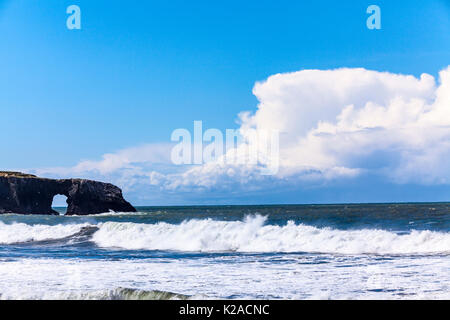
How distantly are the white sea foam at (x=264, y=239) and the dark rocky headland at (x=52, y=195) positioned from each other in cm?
3938

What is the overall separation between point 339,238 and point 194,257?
21.1 ft

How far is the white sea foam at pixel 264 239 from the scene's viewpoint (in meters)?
17.9

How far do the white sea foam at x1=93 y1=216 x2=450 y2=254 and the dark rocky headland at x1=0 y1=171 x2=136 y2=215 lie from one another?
39.4 meters

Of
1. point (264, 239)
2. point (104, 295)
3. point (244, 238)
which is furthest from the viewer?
point (244, 238)

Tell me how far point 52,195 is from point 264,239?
4970 centimetres

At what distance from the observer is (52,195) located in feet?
209

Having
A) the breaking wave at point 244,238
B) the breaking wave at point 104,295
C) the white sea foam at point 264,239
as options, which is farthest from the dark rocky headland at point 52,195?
the breaking wave at point 104,295

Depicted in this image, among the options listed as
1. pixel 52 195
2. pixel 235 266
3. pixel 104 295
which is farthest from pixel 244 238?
pixel 52 195

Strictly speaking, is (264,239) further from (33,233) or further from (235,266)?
(33,233)

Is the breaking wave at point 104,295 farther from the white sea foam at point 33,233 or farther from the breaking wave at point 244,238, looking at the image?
the white sea foam at point 33,233

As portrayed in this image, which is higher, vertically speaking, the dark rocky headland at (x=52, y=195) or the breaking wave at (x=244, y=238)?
the dark rocky headland at (x=52, y=195)

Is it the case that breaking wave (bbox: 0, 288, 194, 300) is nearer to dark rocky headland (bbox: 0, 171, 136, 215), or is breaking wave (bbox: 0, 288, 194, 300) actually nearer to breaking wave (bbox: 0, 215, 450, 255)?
breaking wave (bbox: 0, 215, 450, 255)
